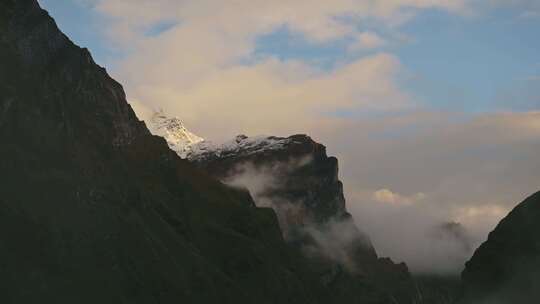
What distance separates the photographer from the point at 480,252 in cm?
18150

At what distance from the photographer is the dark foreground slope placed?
515 feet

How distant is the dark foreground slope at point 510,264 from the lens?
157 m

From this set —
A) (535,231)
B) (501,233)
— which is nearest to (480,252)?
(501,233)

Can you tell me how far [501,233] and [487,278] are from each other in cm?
882

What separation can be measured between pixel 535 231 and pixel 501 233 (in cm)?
1244

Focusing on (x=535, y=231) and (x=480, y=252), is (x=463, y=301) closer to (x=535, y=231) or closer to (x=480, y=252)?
(x=480, y=252)

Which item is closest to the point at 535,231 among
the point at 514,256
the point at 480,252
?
the point at 514,256

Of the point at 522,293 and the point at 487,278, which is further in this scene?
the point at 487,278

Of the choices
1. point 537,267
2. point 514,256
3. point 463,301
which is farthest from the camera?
point 463,301

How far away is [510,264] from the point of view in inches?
6575

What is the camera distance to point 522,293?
156125 mm

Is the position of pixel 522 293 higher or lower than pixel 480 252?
lower

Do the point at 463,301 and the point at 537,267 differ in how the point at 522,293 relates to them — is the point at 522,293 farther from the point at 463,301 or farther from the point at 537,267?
the point at 463,301

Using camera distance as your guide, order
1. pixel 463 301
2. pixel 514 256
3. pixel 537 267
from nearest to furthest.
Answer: pixel 537 267 < pixel 514 256 < pixel 463 301
